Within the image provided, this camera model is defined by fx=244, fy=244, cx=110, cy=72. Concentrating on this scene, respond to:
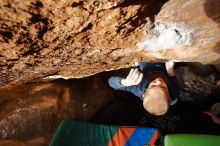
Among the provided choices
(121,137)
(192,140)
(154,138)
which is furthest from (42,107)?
(192,140)

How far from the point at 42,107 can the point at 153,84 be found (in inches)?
56.2

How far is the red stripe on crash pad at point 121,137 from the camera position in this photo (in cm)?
279

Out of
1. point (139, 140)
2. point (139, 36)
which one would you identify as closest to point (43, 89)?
point (139, 140)

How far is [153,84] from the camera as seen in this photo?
2094 mm

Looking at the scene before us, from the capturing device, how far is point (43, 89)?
295 centimetres

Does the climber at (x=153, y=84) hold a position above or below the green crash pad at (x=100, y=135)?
above

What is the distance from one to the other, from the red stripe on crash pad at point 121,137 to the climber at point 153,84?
567 millimetres

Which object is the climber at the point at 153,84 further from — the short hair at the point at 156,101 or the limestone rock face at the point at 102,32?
the limestone rock face at the point at 102,32

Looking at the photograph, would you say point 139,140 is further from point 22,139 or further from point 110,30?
point 110,30

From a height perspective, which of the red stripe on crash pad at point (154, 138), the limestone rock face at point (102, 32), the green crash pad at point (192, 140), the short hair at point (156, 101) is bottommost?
the red stripe on crash pad at point (154, 138)

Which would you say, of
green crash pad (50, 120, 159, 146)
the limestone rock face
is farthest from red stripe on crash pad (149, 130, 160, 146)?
the limestone rock face

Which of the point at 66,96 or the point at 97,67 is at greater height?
the point at 97,67

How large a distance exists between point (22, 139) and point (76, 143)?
59 centimetres

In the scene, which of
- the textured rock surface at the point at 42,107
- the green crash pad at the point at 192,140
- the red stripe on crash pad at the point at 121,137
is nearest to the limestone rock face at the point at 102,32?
the green crash pad at the point at 192,140
